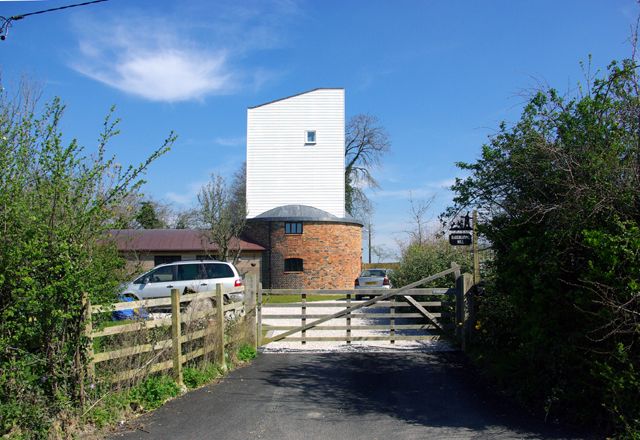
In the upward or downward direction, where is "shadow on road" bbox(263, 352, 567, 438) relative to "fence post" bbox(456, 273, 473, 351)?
downward

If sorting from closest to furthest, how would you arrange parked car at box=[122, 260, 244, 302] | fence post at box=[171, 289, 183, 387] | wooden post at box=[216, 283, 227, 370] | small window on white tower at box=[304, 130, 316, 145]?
fence post at box=[171, 289, 183, 387] < wooden post at box=[216, 283, 227, 370] < parked car at box=[122, 260, 244, 302] < small window on white tower at box=[304, 130, 316, 145]

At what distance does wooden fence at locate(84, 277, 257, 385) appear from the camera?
6.72 metres

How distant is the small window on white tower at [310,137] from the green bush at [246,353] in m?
26.8

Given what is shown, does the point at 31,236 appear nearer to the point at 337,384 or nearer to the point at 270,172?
the point at 337,384

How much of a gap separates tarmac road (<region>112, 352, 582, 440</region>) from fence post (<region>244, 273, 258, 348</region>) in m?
1.30

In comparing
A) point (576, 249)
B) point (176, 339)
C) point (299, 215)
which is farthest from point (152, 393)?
point (299, 215)

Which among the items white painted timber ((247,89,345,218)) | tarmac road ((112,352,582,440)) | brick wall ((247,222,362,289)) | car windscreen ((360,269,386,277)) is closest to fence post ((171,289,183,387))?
tarmac road ((112,352,582,440))

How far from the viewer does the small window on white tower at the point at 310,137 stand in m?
37.2

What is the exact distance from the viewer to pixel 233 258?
33531 mm

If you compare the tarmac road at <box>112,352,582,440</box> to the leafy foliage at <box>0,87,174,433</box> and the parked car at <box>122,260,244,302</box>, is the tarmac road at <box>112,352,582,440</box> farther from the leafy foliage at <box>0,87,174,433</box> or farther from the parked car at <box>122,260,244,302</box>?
the parked car at <box>122,260,244,302</box>

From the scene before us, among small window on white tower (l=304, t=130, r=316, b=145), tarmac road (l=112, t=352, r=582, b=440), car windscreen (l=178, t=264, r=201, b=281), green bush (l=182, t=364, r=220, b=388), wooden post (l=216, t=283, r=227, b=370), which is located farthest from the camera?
small window on white tower (l=304, t=130, r=316, b=145)

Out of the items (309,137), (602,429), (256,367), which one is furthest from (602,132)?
(309,137)

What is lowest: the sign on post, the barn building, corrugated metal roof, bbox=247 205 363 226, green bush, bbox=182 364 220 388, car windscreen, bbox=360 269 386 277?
green bush, bbox=182 364 220 388

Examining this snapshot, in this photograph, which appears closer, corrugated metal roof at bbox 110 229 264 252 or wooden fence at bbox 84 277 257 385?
wooden fence at bbox 84 277 257 385
